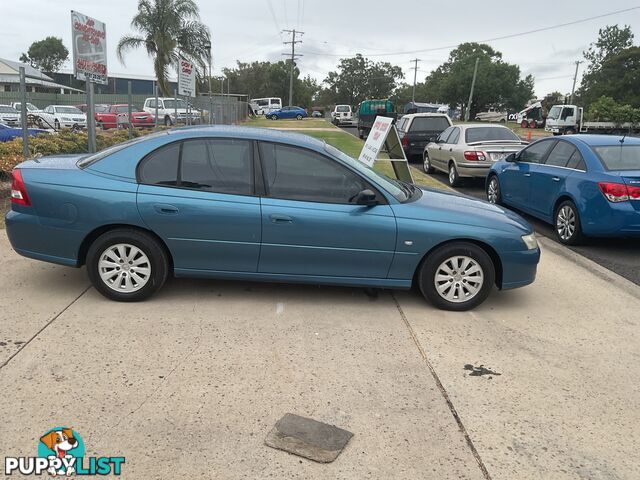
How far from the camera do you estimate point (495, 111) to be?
254ft

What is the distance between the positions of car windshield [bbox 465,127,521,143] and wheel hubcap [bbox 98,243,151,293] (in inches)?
350

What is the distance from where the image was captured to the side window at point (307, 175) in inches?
181

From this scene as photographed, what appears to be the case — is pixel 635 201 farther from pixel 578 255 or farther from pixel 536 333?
pixel 536 333

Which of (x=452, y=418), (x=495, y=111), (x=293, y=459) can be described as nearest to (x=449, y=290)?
(x=452, y=418)

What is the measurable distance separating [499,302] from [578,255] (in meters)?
2.40

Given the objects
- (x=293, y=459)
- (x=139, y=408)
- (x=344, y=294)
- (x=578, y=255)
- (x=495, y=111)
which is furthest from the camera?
(x=495, y=111)

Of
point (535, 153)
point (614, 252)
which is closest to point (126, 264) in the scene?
point (614, 252)

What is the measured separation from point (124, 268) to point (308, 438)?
2400 millimetres

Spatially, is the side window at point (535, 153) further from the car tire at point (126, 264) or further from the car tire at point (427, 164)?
the car tire at point (126, 264)

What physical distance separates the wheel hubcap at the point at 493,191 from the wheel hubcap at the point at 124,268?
6.92m

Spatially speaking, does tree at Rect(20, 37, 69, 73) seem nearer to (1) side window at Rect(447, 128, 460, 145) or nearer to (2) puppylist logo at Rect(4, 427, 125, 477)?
(1) side window at Rect(447, 128, 460, 145)

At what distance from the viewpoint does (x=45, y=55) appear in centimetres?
9788

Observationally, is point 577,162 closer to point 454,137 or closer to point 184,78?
point 454,137

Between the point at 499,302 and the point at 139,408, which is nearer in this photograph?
the point at 139,408
